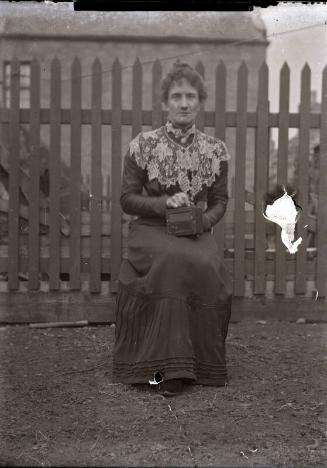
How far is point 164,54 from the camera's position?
31.1 ft

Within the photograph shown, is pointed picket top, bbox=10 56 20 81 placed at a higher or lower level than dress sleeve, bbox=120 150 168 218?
higher

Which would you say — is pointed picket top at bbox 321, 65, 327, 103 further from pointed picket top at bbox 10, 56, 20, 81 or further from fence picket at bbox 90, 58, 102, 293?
pointed picket top at bbox 10, 56, 20, 81

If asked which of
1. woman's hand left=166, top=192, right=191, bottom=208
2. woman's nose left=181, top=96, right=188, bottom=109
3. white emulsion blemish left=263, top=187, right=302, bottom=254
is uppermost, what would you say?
woman's nose left=181, top=96, right=188, bottom=109

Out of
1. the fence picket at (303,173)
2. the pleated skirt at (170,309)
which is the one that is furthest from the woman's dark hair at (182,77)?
the fence picket at (303,173)

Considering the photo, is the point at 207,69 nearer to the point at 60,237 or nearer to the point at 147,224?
the point at 60,237

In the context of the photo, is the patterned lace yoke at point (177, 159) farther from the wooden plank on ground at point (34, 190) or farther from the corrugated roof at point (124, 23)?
the wooden plank on ground at point (34, 190)

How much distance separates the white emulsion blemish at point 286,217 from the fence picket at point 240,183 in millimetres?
231

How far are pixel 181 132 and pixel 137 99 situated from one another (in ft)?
5.20

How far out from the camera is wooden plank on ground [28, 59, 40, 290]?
467 centimetres

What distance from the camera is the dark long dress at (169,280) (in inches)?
118

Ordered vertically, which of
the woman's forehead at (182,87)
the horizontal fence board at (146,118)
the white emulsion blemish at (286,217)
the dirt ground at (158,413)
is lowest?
the dirt ground at (158,413)

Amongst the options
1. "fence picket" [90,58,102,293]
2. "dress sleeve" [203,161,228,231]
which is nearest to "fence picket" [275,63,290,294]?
"fence picket" [90,58,102,293]

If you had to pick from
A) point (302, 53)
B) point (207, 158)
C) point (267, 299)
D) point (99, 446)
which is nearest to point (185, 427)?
point (99, 446)

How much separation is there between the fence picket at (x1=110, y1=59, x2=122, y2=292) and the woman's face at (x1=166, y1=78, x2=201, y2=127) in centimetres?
155
